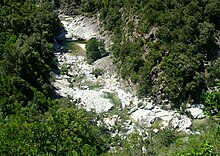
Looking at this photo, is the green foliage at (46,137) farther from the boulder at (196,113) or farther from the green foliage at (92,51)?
the green foliage at (92,51)

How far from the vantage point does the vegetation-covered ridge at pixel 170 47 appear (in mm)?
83812

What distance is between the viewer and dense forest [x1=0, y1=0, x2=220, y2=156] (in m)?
63.3

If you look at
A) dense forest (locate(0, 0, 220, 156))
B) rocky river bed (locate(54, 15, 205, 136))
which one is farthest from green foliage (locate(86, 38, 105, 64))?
dense forest (locate(0, 0, 220, 156))

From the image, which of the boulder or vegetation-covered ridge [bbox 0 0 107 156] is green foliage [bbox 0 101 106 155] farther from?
the boulder

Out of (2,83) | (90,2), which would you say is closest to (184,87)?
(2,83)

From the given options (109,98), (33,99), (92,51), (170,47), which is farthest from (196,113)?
(92,51)

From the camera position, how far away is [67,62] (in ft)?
332

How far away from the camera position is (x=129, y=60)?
91.2 metres

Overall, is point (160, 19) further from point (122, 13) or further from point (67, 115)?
point (67, 115)

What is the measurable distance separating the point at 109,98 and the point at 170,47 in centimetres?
1790

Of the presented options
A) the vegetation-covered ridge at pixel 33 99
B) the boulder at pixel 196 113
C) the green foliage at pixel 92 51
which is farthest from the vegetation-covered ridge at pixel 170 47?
the vegetation-covered ridge at pixel 33 99

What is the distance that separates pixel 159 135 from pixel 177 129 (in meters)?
7.13

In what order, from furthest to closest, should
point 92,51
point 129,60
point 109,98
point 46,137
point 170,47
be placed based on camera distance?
point 92,51 → point 129,60 → point 170,47 → point 109,98 → point 46,137

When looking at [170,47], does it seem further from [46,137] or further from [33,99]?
[46,137]
